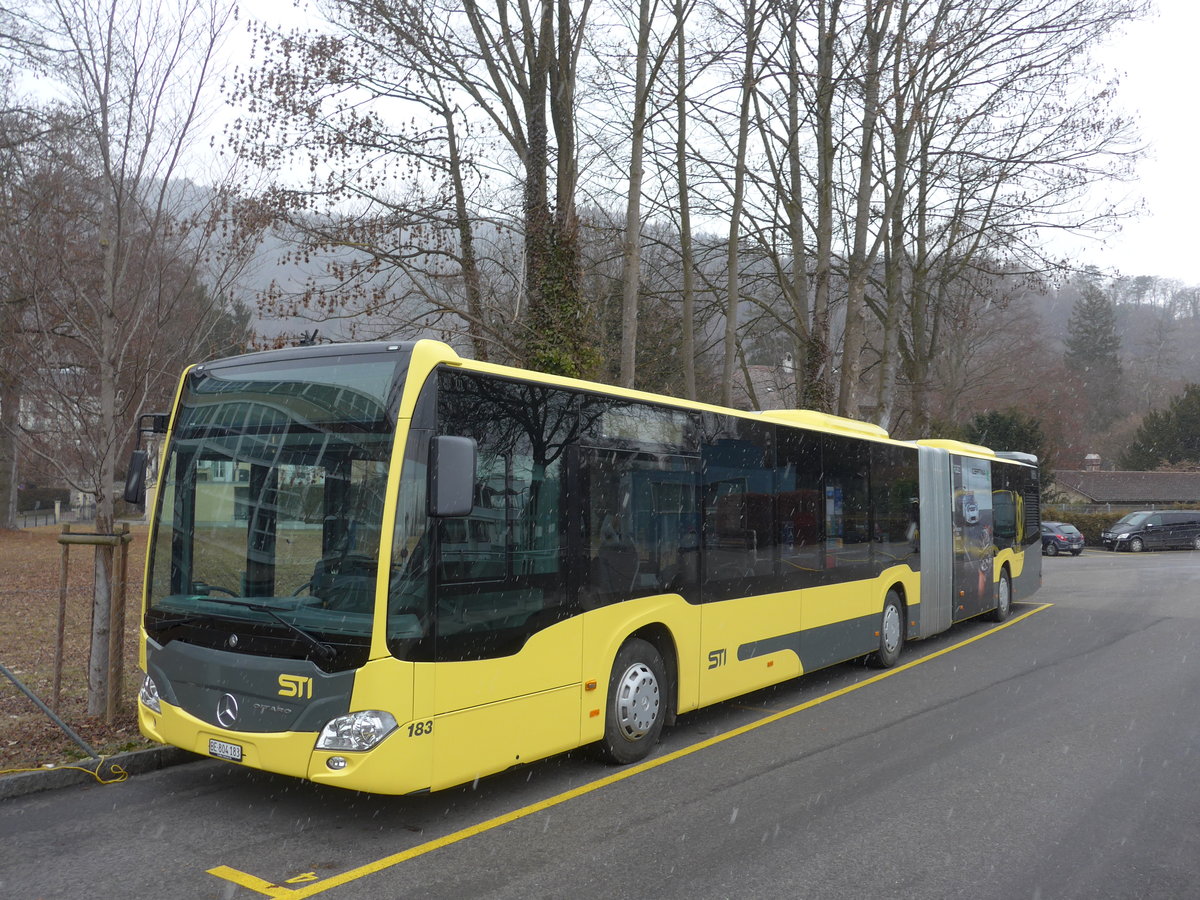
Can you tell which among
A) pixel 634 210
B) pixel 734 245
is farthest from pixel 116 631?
pixel 734 245

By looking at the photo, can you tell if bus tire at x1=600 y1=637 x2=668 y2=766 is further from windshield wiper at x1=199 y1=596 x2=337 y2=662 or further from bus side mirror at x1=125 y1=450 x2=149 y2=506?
bus side mirror at x1=125 y1=450 x2=149 y2=506

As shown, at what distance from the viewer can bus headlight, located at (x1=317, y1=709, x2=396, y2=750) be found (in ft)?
16.6

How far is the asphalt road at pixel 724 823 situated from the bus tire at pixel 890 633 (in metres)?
2.48

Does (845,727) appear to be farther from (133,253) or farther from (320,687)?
(133,253)

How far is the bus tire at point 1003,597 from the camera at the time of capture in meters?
15.8

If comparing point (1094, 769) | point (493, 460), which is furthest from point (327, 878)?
point (1094, 769)

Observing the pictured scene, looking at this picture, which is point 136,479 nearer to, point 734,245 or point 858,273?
point 734,245

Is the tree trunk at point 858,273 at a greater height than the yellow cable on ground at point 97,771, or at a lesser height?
greater

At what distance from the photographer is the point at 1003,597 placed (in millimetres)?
15977

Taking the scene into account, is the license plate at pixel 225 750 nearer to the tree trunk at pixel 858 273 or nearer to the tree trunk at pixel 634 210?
the tree trunk at pixel 634 210

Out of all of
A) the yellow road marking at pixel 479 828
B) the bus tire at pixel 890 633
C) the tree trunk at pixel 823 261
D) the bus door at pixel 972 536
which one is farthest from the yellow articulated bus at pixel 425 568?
the tree trunk at pixel 823 261

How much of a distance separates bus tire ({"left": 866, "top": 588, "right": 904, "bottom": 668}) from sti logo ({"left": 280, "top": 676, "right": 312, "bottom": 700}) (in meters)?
7.74

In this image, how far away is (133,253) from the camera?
8.01 metres

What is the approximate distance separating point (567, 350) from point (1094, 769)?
9.68 meters
